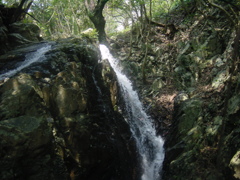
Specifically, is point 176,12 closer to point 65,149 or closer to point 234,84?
point 234,84

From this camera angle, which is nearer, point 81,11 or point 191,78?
point 191,78

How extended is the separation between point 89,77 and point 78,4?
37.1 feet

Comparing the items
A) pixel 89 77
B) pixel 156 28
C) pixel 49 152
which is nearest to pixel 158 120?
pixel 89 77

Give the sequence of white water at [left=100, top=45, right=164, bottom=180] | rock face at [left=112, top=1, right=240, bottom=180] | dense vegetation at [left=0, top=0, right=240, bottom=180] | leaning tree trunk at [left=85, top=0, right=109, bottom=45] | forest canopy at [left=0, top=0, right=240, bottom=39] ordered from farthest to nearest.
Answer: leaning tree trunk at [left=85, top=0, right=109, bottom=45] < forest canopy at [left=0, top=0, right=240, bottom=39] < white water at [left=100, top=45, right=164, bottom=180] < dense vegetation at [left=0, top=0, right=240, bottom=180] < rock face at [left=112, top=1, right=240, bottom=180]

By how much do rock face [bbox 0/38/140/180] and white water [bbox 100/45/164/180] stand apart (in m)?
0.58

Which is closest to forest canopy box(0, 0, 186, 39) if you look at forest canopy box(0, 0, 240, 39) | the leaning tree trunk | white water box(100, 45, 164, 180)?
forest canopy box(0, 0, 240, 39)

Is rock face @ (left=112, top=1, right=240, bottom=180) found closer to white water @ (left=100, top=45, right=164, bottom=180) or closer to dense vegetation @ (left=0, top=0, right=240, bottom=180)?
dense vegetation @ (left=0, top=0, right=240, bottom=180)

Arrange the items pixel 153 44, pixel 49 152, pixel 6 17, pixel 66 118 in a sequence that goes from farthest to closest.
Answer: pixel 153 44, pixel 6 17, pixel 66 118, pixel 49 152

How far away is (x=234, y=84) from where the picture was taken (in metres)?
5.70

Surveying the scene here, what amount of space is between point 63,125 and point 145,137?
15.6ft

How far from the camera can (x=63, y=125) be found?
553cm

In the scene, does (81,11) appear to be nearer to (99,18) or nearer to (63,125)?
(99,18)

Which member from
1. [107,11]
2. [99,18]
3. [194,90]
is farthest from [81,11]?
[194,90]

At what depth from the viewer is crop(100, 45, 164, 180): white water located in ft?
25.8
